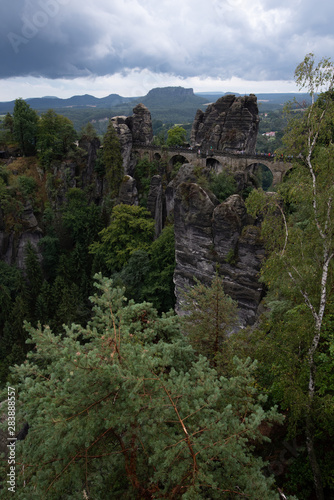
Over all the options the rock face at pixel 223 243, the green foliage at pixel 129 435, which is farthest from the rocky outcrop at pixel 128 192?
the green foliage at pixel 129 435

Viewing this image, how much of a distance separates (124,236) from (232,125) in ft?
65.8

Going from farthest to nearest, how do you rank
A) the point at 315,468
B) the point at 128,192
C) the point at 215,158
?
the point at 215,158
the point at 128,192
the point at 315,468

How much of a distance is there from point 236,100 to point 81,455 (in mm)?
40858

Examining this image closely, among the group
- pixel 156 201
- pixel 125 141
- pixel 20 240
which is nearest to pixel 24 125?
pixel 125 141

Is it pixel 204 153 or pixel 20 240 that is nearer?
pixel 20 240

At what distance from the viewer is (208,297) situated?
479 inches

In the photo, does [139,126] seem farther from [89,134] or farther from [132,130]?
[89,134]

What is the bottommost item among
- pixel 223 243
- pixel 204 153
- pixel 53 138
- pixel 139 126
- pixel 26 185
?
pixel 223 243

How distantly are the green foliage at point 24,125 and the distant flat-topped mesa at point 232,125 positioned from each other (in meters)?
22.2

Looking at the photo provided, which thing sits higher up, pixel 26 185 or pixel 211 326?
pixel 26 185

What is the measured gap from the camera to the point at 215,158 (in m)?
37.1

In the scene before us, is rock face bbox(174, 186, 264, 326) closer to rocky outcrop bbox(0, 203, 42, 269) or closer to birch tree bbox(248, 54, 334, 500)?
birch tree bbox(248, 54, 334, 500)

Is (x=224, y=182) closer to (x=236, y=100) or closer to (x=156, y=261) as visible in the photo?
(x=156, y=261)

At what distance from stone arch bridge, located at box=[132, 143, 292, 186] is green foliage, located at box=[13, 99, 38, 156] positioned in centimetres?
1318
